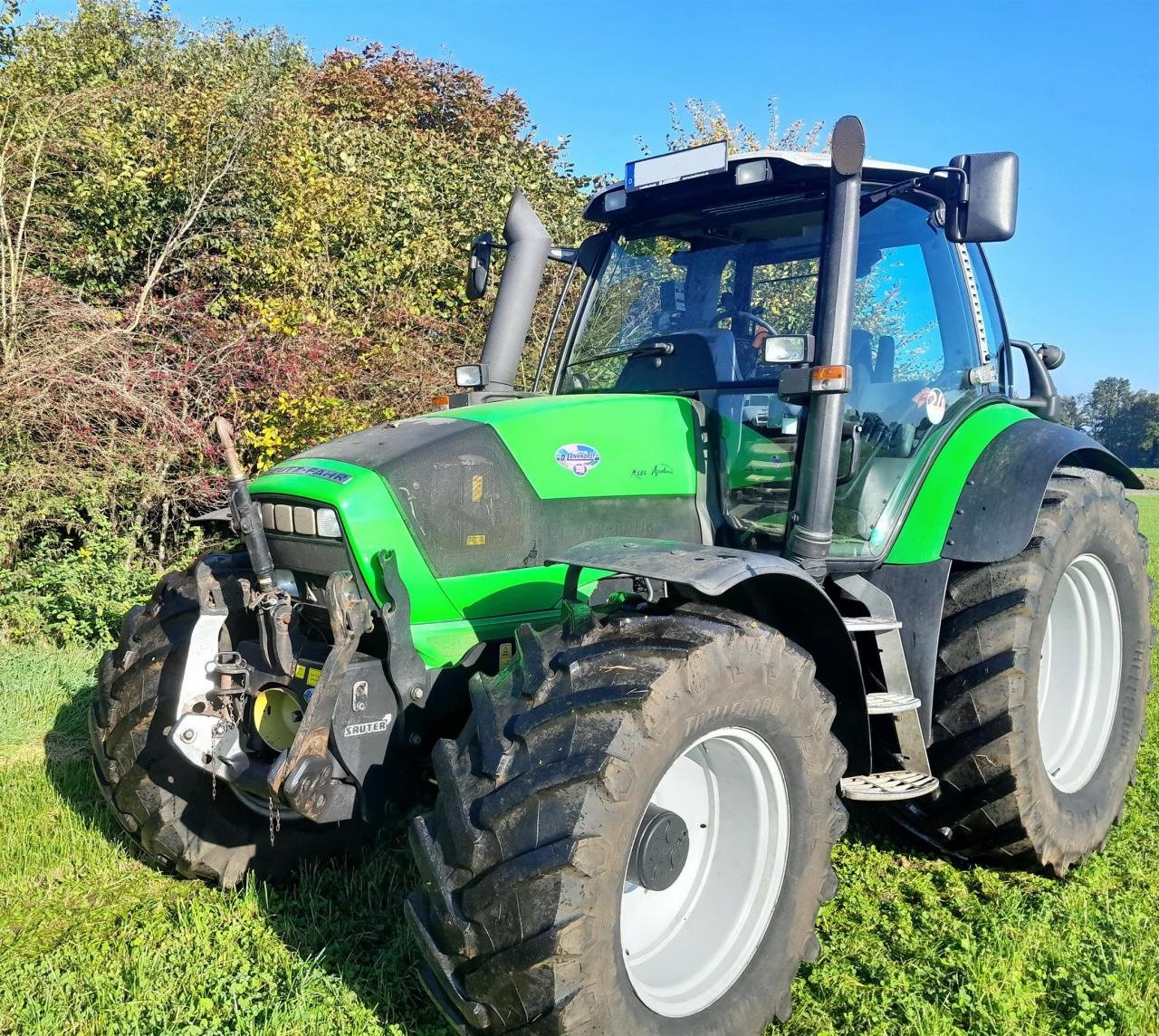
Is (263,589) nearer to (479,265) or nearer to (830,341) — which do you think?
(830,341)

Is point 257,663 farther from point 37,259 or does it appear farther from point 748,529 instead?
point 37,259

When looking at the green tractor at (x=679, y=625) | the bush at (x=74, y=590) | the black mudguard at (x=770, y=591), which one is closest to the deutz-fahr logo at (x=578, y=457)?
the green tractor at (x=679, y=625)

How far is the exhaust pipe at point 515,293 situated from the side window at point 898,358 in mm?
1381

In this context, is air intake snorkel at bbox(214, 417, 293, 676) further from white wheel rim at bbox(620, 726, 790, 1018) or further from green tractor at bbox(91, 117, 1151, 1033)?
white wheel rim at bbox(620, 726, 790, 1018)

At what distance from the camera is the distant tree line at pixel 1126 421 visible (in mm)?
70375

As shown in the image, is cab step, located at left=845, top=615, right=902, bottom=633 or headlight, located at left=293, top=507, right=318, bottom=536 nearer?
headlight, located at left=293, top=507, right=318, bottom=536

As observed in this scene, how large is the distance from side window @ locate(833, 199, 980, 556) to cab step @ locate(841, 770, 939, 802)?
0.76 m

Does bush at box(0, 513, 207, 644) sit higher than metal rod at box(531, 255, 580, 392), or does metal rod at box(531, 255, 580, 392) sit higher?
metal rod at box(531, 255, 580, 392)

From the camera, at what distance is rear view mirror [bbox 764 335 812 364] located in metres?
3.10

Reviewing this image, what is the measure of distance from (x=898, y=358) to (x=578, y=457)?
4.57 feet

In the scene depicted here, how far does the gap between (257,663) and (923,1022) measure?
85.3 inches

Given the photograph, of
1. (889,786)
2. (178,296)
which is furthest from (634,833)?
(178,296)

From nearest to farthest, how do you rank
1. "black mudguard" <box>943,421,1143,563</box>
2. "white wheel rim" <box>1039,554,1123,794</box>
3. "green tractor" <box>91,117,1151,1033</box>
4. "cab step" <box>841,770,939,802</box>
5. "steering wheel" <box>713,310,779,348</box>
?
"green tractor" <box>91,117,1151,1033</box>, "cab step" <box>841,770,939,802</box>, "black mudguard" <box>943,421,1143,563</box>, "steering wheel" <box>713,310,779,348</box>, "white wheel rim" <box>1039,554,1123,794</box>

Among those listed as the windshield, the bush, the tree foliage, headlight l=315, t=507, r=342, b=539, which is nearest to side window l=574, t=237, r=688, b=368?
the windshield
